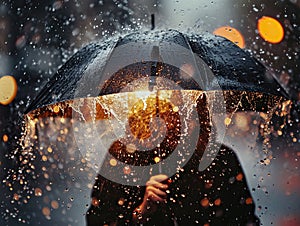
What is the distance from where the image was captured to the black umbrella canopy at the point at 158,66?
2908 mm

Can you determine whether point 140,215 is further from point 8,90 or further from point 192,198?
point 8,90

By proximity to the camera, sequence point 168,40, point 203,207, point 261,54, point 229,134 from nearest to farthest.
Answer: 1. point 168,40
2. point 203,207
3. point 229,134
4. point 261,54

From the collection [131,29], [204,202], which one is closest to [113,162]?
[204,202]

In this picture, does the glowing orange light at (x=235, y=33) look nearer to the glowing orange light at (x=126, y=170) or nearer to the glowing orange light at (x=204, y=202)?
the glowing orange light at (x=126, y=170)

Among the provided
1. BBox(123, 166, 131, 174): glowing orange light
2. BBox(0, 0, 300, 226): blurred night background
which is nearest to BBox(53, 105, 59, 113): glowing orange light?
BBox(123, 166, 131, 174): glowing orange light

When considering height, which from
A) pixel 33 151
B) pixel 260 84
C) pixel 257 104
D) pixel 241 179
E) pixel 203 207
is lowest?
pixel 33 151

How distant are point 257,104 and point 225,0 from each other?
458 centimetres

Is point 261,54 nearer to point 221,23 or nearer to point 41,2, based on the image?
point 221,23

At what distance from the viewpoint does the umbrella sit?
290 centimetres

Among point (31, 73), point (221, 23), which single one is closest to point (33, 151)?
point (31, 73)

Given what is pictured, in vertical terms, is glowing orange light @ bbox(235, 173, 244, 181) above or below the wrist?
above

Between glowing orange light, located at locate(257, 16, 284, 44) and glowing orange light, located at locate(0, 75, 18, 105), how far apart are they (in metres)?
3.74

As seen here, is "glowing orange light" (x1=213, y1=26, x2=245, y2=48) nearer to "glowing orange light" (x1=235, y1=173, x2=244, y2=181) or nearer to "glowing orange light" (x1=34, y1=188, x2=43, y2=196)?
"glowing orange light" (x1=34, y1=188, x2=43, y2=196)

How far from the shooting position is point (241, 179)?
347cm
